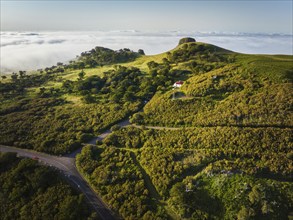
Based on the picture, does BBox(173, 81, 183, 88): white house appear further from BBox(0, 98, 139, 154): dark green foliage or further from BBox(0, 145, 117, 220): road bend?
BBox(0, 145, 117, 220): road bend

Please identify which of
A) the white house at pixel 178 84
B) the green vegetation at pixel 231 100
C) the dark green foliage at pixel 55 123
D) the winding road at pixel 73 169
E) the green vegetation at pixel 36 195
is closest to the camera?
the green vegetation at pixel 36 195

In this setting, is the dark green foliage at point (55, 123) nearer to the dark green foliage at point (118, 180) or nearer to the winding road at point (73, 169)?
the winding road at point (73, 169)

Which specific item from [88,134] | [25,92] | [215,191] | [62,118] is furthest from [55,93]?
[215,191]

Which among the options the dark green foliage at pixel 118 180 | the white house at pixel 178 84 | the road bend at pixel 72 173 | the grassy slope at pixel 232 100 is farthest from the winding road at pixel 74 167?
the white house at pixel 178 84

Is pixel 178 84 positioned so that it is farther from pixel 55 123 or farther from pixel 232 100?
pixel 55 123

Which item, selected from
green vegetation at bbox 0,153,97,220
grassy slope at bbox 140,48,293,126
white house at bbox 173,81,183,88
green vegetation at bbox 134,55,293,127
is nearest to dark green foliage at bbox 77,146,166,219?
green vegetation at bbox 0,153,97,220
